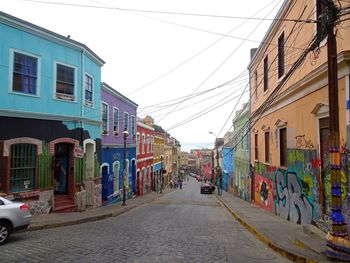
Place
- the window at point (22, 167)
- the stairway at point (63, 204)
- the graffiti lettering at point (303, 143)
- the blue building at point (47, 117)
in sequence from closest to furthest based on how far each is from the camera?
the graffiti lettering at point (303, 143) → the blue building at point (47, 117) → the window at point (22, 167) → the stairway at point (63, 204)

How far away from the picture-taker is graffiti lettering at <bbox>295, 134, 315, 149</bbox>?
1255 cm

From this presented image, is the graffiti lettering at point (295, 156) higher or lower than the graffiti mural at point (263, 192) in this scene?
higher

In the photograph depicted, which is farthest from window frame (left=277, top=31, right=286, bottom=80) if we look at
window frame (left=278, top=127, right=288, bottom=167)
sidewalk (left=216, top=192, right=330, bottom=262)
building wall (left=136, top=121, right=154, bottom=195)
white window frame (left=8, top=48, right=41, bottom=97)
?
building wall (left=136, top=121, right=154, bottom=195)

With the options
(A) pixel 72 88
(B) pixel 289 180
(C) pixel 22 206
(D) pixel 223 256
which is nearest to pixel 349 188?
(D) pixel 223 256

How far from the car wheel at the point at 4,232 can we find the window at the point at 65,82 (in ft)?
26.7

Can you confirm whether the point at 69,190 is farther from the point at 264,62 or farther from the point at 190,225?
the point at 264,62

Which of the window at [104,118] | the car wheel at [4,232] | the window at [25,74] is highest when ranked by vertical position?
the window at [25,74]

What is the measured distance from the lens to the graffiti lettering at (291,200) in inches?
523

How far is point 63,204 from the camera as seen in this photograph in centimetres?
1772

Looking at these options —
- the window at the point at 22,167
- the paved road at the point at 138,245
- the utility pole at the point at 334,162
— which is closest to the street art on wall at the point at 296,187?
the paved road at the point at 138,245

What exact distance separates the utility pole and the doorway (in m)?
13.6

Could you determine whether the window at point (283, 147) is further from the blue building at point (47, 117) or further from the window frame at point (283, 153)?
the blue building at point (47, 117)

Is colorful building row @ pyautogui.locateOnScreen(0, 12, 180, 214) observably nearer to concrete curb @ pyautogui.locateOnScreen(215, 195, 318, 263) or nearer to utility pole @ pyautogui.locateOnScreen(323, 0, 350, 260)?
concrete curb @ pyautogui.locateOnScreen(215, 195, 318, 263)

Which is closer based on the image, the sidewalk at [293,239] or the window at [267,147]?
the sidewalk at [293,239]
